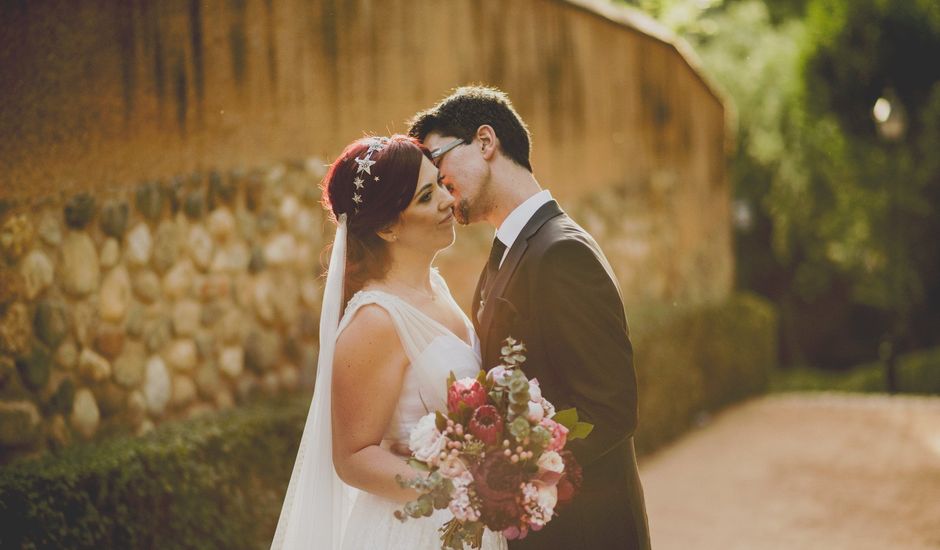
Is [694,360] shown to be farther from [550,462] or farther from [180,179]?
[550,462]

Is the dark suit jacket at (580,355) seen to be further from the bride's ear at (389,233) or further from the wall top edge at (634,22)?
the wall top edge at (634,22)

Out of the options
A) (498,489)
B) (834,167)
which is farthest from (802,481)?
(834,167)

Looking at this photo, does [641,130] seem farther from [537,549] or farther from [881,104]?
[537,549]

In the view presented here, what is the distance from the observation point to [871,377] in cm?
1894

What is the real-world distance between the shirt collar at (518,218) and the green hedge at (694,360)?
19.4ft

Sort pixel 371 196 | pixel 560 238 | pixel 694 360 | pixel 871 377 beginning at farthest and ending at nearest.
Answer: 1. pixel 871 377
2. pixel 694 360
3. pixel 371 196
4. pixel 560 238

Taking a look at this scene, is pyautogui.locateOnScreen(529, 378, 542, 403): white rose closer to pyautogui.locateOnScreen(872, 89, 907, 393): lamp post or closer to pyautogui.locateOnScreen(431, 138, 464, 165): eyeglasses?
pyautogui.locateOnScreen(431, 138, 464, 165): eyeglasses

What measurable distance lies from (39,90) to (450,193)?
2048 millimetres

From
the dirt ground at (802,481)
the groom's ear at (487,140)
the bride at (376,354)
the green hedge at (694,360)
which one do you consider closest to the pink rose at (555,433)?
the bride at (376,354)

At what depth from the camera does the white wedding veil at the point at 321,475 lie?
3.03 meters

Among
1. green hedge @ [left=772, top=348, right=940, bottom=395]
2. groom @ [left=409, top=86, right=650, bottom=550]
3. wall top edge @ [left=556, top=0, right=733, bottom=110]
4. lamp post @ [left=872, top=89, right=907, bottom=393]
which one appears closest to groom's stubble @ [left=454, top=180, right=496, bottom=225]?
groom @ [left=409, top=86, right=650, bottom=550]

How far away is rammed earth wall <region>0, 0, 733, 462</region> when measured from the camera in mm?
4113

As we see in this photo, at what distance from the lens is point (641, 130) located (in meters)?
11.1

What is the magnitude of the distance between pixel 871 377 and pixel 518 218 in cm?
1769
